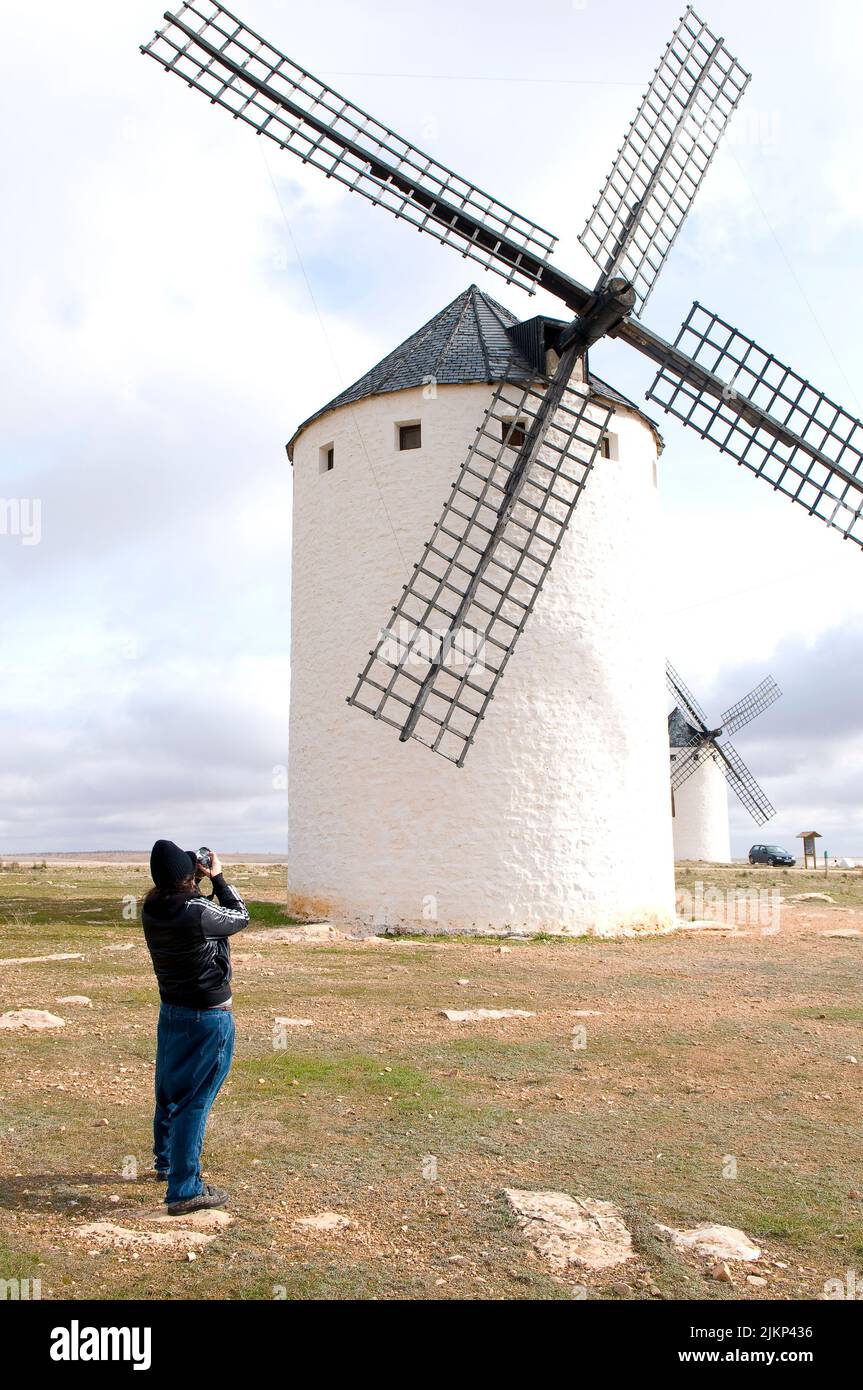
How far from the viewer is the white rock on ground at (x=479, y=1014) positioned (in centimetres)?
934

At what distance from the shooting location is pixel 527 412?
15.8m

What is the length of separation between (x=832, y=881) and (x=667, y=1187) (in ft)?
101

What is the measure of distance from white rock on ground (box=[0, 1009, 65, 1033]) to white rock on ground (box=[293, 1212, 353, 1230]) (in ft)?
14.5

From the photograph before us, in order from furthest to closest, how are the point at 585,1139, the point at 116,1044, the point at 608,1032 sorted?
the point at 608,1032 < the point at 116,1044 < the point at 585,1139

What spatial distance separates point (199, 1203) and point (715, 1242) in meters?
2.38

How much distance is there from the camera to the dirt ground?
13.6 feet

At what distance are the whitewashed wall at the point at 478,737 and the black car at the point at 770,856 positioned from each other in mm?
37073

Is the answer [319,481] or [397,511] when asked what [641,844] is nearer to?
[397,511]

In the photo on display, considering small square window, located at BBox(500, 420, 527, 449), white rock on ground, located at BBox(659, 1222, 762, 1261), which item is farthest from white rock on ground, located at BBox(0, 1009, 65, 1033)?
small square window, located at BBox(500, 420, 527, 449)

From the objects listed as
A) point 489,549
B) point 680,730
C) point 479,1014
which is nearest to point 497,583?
point 489,549

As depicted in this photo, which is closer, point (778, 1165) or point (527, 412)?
point (778, 1165)

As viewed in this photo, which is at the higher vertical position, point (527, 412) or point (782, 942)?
point (527, 412)

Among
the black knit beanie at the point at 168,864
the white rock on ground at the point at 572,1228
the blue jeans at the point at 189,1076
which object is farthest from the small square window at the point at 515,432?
the white rock on ground at the point at 572,1228
